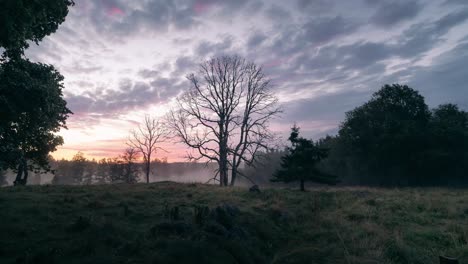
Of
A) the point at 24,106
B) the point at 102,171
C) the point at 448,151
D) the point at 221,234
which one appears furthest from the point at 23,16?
the point at 102,171

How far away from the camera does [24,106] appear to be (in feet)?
33.3

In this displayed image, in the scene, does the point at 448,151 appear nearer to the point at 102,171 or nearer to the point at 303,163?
the point at 303,163

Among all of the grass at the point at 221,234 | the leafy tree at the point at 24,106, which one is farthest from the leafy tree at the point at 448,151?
the leafy tree at the point at 24,106

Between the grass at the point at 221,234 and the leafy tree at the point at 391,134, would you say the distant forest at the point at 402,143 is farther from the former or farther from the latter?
the grass at the point at 221,234

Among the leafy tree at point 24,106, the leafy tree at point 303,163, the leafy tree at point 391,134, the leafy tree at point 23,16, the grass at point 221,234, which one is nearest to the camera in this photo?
the grass at point 221,234

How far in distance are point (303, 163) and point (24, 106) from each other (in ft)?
66.2

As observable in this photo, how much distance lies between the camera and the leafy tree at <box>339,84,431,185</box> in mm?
35031

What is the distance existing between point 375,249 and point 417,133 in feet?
109

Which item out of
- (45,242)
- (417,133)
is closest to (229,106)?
(45,242)

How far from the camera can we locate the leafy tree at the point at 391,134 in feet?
115

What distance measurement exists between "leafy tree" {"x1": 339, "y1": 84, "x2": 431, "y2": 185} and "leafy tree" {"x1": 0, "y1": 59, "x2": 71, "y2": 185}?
36642 mm

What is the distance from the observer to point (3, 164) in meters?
10.2

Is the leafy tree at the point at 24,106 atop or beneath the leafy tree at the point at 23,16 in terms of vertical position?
beneath

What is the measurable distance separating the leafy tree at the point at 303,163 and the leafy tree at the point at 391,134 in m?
16.9
